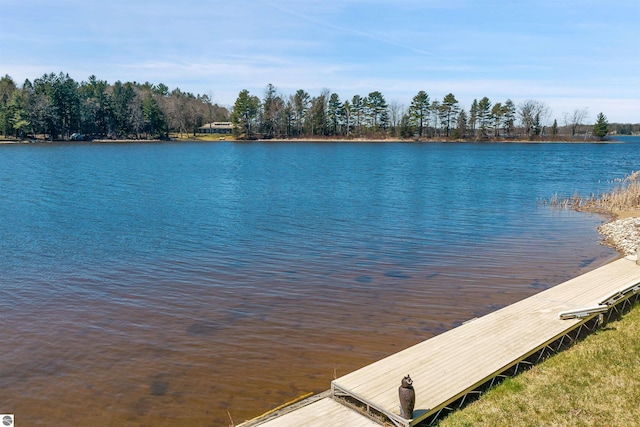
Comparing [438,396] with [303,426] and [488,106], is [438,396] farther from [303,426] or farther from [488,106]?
[488,106]

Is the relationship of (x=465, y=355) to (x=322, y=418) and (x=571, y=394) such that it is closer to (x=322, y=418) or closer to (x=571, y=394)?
(x=571, y=394)

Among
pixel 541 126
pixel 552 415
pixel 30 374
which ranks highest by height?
pixel 541 126

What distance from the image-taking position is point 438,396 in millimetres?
8578

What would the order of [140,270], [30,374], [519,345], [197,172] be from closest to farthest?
[519,345] < [30,374] < [140,270] < [197,172]

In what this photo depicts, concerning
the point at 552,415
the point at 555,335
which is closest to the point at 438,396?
the point at 552,415

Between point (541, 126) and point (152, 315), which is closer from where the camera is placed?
point (152, 315)

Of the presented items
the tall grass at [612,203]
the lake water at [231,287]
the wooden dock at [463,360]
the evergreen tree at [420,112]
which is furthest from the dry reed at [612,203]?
the evergreen tree at [420,112]

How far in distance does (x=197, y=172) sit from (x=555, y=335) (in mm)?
55269

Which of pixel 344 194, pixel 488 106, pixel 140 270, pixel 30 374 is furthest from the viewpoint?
pixel 488 106

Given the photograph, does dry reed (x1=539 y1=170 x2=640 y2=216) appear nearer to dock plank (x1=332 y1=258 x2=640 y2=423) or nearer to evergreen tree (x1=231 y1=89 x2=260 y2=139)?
dock plank (x1=332 y1=258 x2=640 y2=423)

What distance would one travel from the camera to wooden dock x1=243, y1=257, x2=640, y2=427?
8.36 meters

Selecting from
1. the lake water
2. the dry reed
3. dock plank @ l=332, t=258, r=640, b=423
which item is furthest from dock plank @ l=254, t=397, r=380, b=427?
the dry reed

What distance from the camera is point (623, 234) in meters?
24.2

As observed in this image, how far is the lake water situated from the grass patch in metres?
3.56
